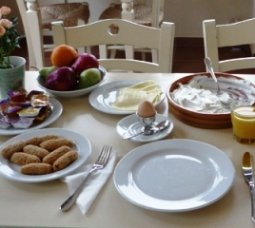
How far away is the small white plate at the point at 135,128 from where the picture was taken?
991 mm

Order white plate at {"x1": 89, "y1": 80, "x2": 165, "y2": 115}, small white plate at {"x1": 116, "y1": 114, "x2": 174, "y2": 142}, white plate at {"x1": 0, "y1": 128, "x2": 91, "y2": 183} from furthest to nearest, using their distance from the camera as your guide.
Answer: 1. white plate at {"x1": 89, "y1": 80, "x2": 165, "y2": 115}
2. small white plate at {"x1": 116, "y1": 114, "x2": 174, "y2": 142}
3. white plate at {"x1": 0, "y1": 128, "x2": 91, "y2": 183}

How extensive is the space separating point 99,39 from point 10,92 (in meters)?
0.46

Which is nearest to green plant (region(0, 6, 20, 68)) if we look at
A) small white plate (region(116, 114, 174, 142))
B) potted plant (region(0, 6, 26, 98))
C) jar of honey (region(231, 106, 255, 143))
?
potted plant (region(0, 6, 26, 98))

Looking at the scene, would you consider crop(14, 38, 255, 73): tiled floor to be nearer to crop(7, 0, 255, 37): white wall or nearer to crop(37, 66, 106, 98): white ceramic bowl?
crop(7, 0, 255, 37): white wall

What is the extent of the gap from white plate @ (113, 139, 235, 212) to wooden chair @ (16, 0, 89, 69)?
1.27 metres

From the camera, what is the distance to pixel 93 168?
90 cm

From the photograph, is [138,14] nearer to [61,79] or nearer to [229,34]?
[229,34]

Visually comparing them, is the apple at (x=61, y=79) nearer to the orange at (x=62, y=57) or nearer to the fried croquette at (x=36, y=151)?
the orange at (x=62, y=57)

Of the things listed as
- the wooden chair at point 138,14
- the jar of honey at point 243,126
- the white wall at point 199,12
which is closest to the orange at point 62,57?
the jar of honey at point 243,126

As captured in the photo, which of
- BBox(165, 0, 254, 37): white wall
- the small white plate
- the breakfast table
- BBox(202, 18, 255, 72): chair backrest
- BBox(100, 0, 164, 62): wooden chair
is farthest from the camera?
BBox(165, 0, 254, 37): white wall

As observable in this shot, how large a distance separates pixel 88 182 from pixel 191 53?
8.66 feet

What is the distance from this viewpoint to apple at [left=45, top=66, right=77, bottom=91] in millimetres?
1178

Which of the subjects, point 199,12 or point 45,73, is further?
point 199,12

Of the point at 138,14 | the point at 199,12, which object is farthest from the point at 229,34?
the point at 199,12
